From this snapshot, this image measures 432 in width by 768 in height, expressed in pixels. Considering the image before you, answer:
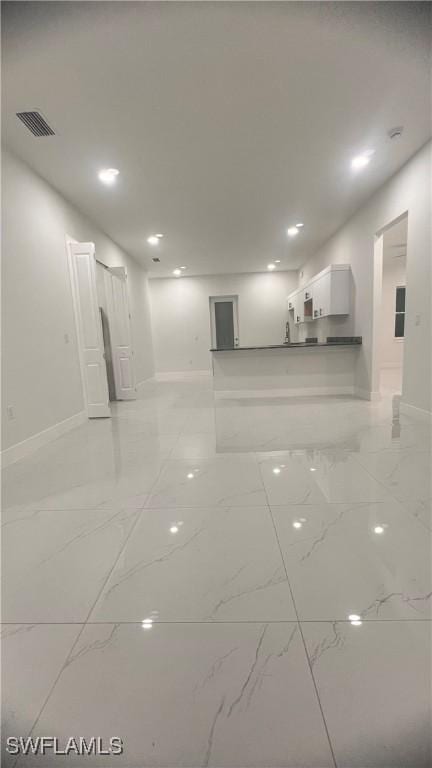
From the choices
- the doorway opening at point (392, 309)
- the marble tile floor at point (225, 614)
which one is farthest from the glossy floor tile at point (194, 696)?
the doorway opening at point (392, 309)

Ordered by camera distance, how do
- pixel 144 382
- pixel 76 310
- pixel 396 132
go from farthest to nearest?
1. pixel 144 382
2. pixel 76 310
3. pixel 396 132

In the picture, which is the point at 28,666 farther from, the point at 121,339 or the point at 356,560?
the point at 121,339

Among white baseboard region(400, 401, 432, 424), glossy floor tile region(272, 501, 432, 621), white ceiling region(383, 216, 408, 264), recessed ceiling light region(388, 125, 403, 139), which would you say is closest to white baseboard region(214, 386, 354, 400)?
white baseboard region(400, 401, 432, 424)

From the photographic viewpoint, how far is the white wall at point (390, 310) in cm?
777

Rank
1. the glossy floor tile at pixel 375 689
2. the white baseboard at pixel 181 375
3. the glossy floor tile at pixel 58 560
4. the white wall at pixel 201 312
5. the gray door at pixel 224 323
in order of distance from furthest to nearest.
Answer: the gray door at pixel 224 323 → the white wall at pixel 201 312 → the white baseboard at pixel 181 375 → the glossy floor tile at pixel 58 560 → the glossy floor tile at pixel 375 689

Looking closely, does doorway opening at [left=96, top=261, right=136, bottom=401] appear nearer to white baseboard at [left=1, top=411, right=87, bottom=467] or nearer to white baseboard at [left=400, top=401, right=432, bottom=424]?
white baseboard at [left=1, top=411, right=87, bottom=467]

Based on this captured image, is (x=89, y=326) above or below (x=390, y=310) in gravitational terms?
below

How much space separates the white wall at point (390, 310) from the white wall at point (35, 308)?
7.20 metres

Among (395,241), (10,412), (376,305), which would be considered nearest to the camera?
(10,412)

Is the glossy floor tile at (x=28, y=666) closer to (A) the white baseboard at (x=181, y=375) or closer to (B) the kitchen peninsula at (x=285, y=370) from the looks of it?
(B) the kitchen peninsula at (x=285, y=370)

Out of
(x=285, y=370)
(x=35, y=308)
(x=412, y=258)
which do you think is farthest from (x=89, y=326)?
(x=412, y=258)

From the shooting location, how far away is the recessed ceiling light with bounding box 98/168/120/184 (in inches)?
A: 133

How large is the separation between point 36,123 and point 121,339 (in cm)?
346

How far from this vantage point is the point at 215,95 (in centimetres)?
243
